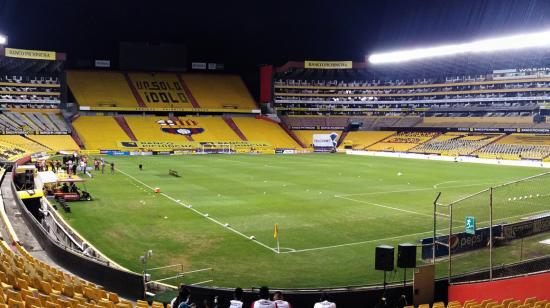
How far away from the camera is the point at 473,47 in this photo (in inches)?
3282

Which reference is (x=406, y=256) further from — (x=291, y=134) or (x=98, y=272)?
(x=291, y=134)

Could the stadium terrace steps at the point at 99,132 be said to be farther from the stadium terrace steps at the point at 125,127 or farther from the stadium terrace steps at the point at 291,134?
the stadium terrace steps at the point at 291,134

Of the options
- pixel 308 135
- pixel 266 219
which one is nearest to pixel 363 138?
pixel 308 135

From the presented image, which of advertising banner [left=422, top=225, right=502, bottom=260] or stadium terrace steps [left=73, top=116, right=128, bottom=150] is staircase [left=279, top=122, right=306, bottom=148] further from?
advertising banner [left=422, top=225, right=502, bottom=260]

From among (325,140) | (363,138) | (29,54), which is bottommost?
(325,140)

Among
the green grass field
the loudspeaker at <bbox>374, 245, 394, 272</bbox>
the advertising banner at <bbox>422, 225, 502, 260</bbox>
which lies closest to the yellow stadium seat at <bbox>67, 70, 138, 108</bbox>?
the green grass field

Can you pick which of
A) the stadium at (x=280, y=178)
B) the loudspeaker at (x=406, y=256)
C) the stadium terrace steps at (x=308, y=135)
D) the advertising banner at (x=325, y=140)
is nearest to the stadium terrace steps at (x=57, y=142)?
the stadium at (x=280, y=178)

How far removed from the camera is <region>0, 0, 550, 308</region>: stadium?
13633 millimetres

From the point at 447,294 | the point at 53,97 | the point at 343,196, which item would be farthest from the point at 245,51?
the point at 447,294

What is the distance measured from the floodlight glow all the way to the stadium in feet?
1.16

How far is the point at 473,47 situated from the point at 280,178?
53.8 meters

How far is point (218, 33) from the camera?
89.6 m

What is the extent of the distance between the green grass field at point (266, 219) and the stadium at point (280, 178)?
144mm

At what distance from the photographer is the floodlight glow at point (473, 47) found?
2964 inches
